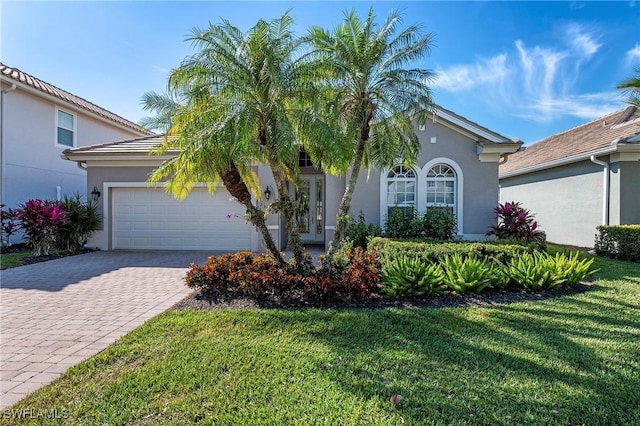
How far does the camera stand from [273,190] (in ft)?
41.0

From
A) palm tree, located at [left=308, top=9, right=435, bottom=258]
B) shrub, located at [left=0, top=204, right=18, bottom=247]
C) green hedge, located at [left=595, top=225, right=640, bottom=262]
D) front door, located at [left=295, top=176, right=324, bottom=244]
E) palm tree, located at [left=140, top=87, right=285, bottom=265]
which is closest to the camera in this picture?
palm tree, located at [left=140, top=87, right=285, bottom=265]

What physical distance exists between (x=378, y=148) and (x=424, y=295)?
3.72 metres

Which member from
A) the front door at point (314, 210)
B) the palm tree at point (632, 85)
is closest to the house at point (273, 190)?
the front door at point (314, 210)

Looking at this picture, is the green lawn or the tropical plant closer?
the green lawn

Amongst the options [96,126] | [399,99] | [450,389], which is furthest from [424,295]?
[96,126]

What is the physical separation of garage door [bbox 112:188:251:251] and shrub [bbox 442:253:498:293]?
27.4 feet

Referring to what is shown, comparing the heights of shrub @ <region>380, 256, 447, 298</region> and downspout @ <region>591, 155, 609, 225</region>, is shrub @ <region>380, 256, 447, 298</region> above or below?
below

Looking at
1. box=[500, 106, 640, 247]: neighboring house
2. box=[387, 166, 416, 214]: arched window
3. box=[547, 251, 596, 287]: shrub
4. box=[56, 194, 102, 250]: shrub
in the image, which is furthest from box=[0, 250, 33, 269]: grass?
box=[500, 106, 640, 247]: neighboring house

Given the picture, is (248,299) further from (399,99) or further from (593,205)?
(593,205)

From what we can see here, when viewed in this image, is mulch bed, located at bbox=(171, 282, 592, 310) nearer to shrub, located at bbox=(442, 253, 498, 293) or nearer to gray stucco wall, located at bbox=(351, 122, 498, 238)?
shrub, located at bbox=(442, 253, 498, 293)

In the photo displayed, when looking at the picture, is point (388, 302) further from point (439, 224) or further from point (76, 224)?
point (76, 224)

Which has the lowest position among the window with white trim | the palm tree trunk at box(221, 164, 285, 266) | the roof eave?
the palm tree trunk at box(221, 164, 285, 266)

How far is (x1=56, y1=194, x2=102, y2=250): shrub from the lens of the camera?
11.8 metres

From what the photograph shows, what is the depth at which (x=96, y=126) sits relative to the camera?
17.0 meters
